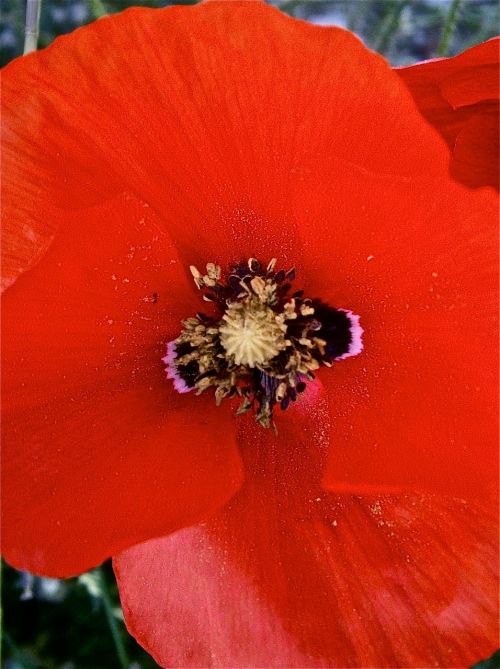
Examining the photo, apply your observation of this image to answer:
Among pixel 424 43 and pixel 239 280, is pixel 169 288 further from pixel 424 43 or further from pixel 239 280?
pixel 424 43

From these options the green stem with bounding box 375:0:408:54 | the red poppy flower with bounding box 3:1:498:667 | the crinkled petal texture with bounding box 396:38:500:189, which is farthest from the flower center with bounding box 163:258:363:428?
the green stem with bounding box 375:0:408:54

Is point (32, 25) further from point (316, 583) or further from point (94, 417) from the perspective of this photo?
point (316, 583)

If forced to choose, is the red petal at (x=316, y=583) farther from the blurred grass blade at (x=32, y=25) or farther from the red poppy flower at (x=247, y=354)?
the blurred grass blade at (x=32, y=25)

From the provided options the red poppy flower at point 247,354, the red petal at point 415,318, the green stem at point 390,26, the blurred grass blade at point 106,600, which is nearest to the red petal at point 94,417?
the red poppy flower at point 247,354

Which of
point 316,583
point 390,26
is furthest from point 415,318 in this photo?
point 390,26

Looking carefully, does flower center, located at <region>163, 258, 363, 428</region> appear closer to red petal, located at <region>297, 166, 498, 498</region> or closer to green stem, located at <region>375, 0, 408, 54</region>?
red petal, located at <region>297, 166, 498, 498</region>

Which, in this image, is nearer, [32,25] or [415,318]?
[415,318]
